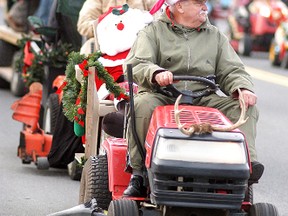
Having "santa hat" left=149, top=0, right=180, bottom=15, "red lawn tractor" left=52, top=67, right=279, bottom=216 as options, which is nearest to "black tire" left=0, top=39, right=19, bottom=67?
"santa hat" left=149, top=0, right=180, bottom=15

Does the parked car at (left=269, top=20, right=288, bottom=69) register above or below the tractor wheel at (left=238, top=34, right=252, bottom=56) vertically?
above

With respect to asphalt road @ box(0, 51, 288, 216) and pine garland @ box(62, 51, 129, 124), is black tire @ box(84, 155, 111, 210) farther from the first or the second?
asphalt road @ box(0, 51, 288, 216)

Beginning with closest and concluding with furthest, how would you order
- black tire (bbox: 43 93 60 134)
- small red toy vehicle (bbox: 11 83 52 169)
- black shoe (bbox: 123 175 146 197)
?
1. black shoe (bbox: 123 175 146 197)
2. small red toy vehicle (bbox: 11 83 52 169)
3. black tire (bbox: 43 93 60 134)

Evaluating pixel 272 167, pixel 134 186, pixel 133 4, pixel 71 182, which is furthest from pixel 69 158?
pixel 134 186

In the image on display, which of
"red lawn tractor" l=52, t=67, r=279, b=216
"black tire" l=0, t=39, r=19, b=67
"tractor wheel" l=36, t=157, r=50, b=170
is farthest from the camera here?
"black tire" l=0, t=39, r=19, b=67

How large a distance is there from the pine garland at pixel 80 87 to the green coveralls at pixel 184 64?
835mm

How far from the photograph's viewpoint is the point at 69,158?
36.1ft

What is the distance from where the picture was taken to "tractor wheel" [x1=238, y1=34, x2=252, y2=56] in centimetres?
2950

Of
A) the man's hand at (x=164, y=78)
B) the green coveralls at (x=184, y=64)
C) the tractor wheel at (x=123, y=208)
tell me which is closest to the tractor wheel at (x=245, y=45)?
the green coveralls at (x=184, y=64)

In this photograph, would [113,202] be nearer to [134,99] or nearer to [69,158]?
[134,99]

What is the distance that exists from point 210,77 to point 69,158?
10.7 feet

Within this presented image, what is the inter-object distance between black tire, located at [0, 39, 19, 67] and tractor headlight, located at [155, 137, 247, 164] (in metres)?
11.7

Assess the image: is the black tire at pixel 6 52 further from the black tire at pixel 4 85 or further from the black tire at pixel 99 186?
the black tire at pixel 99 186

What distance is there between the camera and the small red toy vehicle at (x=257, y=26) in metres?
29.5
